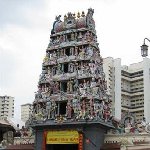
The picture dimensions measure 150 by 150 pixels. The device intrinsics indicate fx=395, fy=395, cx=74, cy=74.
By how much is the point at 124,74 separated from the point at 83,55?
53730mm

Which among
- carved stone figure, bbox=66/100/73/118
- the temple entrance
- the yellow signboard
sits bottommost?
the temple entrance

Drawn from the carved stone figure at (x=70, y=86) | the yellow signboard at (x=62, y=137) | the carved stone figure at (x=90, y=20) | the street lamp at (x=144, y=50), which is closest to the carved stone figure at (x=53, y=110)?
the yellow signboard at (x=62, y=137)

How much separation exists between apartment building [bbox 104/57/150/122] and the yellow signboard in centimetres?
4836

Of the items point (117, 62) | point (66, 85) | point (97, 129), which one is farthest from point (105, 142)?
point (117, 62)

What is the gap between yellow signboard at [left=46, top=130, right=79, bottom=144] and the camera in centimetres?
3600

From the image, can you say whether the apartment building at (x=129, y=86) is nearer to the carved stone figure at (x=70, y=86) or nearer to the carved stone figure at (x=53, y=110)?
the carved stone figure at (x=70, y=86)

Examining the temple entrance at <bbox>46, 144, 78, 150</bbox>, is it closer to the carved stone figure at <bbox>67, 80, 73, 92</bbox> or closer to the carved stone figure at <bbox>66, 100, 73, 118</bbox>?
the carved stone figure at <bbox>66, 100, 73, 118</bbox>

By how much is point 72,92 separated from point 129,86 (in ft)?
186

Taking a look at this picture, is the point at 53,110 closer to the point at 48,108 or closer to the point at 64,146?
the point at 48,108

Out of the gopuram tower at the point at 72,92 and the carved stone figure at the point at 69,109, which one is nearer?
the gopuram tower at the point at 72,92

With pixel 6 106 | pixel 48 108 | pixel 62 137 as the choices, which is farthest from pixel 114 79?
pixel 6 106

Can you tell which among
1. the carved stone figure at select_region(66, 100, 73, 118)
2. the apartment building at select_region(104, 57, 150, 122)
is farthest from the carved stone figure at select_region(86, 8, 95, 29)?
the apartment building at select_region(104, 57, 150, 122)

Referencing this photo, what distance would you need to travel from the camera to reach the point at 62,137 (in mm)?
36781

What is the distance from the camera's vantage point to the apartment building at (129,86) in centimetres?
8650
